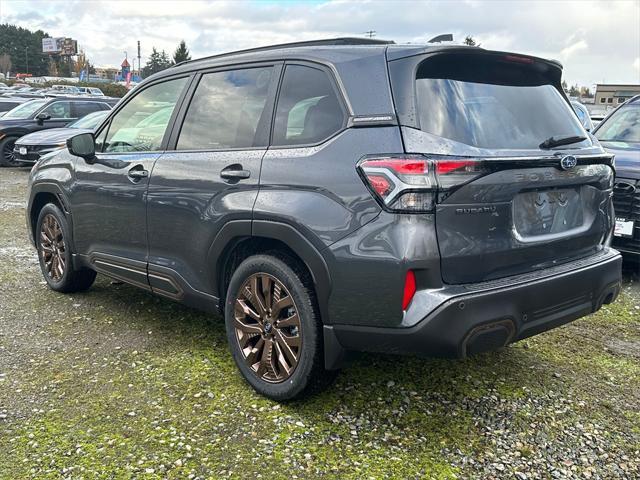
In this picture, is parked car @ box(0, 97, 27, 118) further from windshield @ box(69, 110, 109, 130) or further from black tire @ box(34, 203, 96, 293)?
black tire @ box(34, 203, 96, 293)

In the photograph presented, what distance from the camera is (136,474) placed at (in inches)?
104

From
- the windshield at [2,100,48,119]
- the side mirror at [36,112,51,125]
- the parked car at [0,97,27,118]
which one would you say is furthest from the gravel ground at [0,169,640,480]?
the parked car at [0,97,27,118]

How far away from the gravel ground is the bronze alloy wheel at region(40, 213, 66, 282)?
2.11ft

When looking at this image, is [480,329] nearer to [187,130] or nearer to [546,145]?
[546,145]

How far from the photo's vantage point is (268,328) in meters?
3.21

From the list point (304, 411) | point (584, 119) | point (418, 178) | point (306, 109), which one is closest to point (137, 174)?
point (306, 109)

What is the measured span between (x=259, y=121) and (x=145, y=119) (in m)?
1.27

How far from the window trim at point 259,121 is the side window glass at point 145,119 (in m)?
0.12

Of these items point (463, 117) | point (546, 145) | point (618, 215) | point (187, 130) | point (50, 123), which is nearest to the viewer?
point (463, 117)

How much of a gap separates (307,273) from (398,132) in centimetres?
83

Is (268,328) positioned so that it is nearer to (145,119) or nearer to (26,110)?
(145,119)

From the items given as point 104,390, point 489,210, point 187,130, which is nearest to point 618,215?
point 489,210

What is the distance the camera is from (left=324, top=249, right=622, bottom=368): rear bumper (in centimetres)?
257

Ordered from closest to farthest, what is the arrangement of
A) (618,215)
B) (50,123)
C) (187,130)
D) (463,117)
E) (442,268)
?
(442,268) → (463,117) → (187,130) → (618,215) → (50,123)
